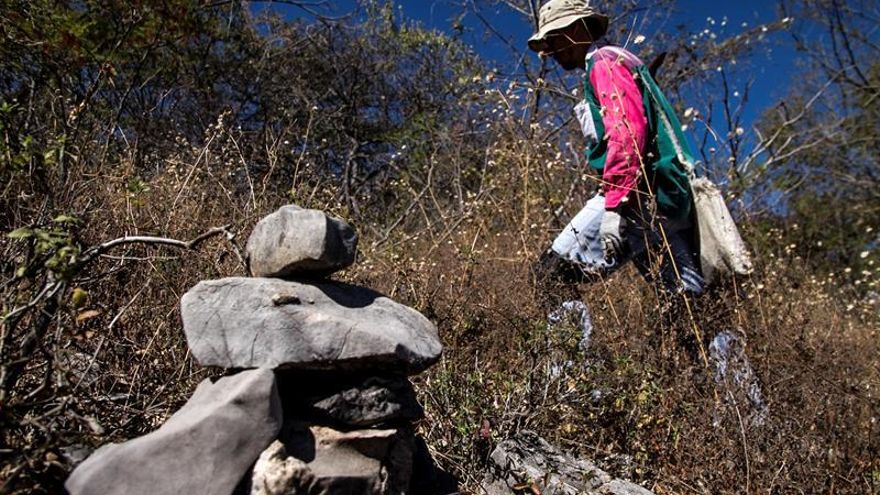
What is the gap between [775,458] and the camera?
2621 mm

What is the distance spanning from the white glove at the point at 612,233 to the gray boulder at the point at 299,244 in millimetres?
1610

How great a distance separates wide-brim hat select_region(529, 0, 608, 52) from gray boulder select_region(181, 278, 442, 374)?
7.13 ft

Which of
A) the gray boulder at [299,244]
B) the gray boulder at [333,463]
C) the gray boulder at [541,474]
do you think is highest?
the gray boulder at [299,244]

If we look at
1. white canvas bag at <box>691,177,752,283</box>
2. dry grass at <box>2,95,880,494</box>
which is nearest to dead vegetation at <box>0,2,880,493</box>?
dry grass at <box>2,95,880,494</box>

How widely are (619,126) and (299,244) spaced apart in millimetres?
1854

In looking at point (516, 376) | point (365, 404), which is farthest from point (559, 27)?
point (365, 404)

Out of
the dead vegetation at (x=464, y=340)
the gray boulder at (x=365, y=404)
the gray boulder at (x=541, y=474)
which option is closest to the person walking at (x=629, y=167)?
the dead vegetation at (x=464, y=340)

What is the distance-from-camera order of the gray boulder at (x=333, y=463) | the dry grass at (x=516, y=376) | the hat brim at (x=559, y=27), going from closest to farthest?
the gray boulder at (x=333, y=463) < the dry grass at (x=516, y=376) < the hat brim at (x=559, y=27)

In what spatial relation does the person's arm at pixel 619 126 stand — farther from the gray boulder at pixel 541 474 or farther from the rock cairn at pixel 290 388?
the rock cairn at pixel 290 388

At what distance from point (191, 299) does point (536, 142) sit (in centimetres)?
Answer: 342

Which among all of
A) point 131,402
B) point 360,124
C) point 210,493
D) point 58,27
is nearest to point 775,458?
point 210,493

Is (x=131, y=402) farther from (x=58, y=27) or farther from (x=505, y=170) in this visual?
(x=58, y=27)

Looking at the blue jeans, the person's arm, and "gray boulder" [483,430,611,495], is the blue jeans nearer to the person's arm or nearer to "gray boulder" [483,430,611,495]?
the person's arm

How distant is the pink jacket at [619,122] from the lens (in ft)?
11.1
